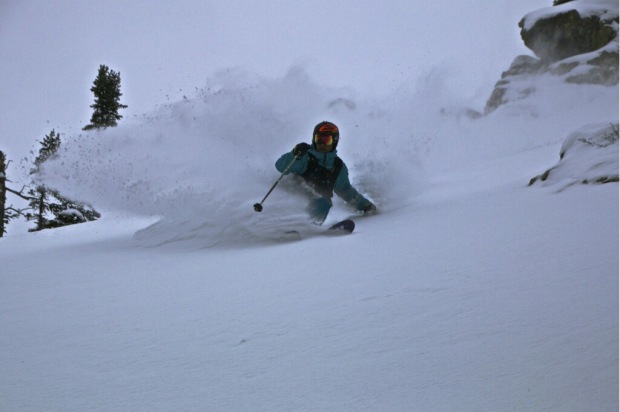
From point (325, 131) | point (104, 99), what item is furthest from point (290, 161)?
point (104, 99)

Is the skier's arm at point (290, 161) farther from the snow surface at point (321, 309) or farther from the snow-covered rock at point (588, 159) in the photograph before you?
the snow-covered rock at point (588, 159)

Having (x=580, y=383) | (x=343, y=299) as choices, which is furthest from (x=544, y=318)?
(x=343, y=299)

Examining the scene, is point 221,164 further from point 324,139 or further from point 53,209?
point 53,209

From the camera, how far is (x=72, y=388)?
1.26 meters

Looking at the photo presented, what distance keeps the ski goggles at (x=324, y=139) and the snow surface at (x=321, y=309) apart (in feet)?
2.14

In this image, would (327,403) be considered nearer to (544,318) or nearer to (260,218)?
(544,318)

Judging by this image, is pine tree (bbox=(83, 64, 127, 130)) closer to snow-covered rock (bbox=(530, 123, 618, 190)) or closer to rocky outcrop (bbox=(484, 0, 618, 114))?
snow-covered rock (bbox=(530, 123, 618, 190))

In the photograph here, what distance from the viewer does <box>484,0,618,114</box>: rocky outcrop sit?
2169 centimetres

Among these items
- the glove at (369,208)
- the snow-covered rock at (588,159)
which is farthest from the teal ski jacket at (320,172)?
the snow-covered rock at (588,159)

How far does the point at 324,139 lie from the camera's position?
4.89 m

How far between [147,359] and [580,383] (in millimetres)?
1279

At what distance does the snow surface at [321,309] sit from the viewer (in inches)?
45.4

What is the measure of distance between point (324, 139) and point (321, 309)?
332 centimetres

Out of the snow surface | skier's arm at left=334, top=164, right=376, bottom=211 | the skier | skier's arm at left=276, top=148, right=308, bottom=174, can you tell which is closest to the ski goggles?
the skier
